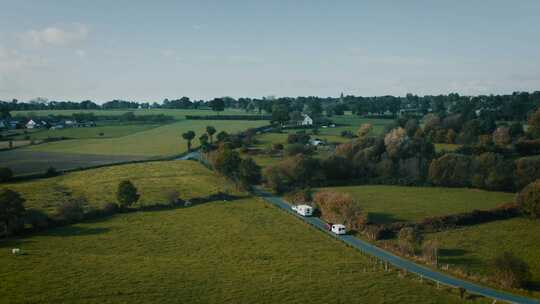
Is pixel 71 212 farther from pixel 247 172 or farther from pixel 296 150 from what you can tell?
pixel 296 150

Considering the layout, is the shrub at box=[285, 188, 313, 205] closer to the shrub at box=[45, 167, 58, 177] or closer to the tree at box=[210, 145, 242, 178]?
the tree at box=[210, 145, 242, 178]

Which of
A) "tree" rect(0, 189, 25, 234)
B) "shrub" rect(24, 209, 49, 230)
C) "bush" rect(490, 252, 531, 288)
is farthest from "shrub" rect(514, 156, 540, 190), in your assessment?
"tree" rect(0, 189, 25, 234)

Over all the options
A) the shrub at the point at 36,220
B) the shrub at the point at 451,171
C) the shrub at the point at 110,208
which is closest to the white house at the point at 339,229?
the shrub at the point at 110,208

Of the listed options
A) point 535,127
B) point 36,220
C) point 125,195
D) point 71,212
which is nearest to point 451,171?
point 535,127

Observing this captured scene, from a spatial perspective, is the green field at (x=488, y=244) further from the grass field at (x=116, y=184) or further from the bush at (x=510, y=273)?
the grass field at (x=116, y=184)

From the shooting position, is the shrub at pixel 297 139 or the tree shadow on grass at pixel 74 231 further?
the shrub at pixel 297 139

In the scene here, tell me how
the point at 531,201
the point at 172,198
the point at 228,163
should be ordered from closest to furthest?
1. the point at 531,201
2. the point at 172,198
3. the point at 228,163
